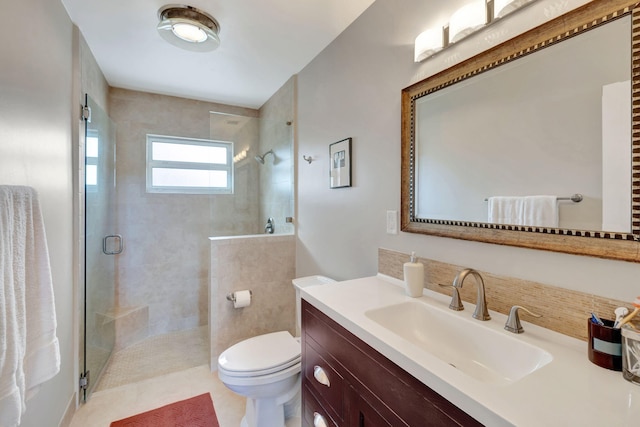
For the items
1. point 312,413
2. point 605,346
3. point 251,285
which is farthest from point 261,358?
point 605,346

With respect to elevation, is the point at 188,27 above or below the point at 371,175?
above

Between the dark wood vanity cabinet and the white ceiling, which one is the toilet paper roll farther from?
the white ceiling

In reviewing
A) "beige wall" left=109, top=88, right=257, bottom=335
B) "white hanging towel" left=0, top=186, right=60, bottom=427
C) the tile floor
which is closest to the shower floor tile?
the tile floor

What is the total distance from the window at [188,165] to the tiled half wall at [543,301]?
2.38 meters

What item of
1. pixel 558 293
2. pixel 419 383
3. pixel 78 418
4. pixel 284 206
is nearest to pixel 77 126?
pixel 284 206

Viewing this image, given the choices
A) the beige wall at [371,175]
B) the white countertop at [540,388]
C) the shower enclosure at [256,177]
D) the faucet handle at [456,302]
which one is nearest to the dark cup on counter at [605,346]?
the white countertop at [540,388]

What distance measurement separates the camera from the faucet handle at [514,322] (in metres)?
0.86

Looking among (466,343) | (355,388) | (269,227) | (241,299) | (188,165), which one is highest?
(188,165)

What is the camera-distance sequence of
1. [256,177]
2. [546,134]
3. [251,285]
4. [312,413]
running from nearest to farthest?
[546,134] → [312,413] → [251,285] → [256,177]

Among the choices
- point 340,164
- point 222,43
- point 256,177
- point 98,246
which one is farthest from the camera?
point 256,177

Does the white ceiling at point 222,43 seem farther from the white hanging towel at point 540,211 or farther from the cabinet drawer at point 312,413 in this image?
the cabinet drawer at point 312,413

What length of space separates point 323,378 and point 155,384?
1.70 metres

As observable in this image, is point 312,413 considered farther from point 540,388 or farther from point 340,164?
point 340,164

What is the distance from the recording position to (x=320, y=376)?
3.67 ft
